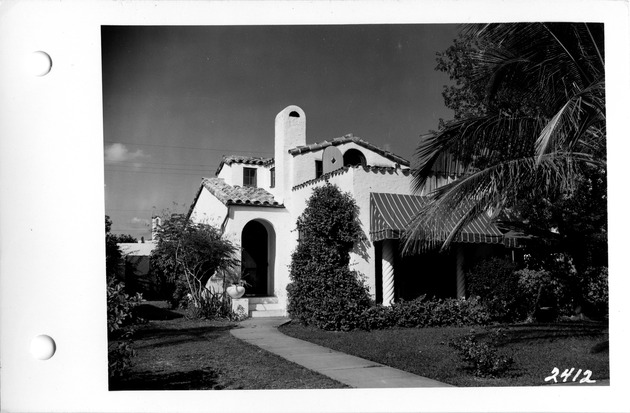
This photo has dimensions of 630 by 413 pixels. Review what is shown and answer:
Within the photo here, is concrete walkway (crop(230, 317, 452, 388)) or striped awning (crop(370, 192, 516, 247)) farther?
striped awning (crop(370, 192, 516, 247))

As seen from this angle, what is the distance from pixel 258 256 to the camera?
1018cm

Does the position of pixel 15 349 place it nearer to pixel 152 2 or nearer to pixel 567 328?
pixel 152 2

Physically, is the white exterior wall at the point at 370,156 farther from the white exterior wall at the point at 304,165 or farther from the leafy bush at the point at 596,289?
the leafy bush at the point at 596,289

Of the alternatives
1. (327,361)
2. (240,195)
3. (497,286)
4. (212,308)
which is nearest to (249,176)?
(240,195)

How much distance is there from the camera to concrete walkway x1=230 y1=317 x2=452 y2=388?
243 inches

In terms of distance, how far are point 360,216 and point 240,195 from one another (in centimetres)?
240

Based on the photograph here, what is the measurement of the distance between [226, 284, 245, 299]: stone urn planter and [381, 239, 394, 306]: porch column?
3.10 metres

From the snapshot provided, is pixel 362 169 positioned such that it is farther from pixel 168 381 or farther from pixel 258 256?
pixel 168 381

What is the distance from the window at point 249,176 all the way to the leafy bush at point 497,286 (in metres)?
4.54

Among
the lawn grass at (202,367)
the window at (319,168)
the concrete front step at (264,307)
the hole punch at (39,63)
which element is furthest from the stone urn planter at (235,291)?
the hole punch at (39,63)

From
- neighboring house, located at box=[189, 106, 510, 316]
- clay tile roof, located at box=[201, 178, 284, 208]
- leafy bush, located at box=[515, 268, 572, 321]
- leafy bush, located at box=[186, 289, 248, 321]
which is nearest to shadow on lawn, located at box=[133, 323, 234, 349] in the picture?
leafy bush, located at box=[186, 289, 248, 321]

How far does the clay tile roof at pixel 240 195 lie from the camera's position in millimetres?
9133

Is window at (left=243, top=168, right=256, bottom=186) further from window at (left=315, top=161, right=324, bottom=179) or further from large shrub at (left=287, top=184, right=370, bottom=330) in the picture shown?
window at (left=315, top=161, right=324, bottom=179)

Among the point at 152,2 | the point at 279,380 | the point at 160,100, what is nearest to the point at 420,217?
the point at 279,380
